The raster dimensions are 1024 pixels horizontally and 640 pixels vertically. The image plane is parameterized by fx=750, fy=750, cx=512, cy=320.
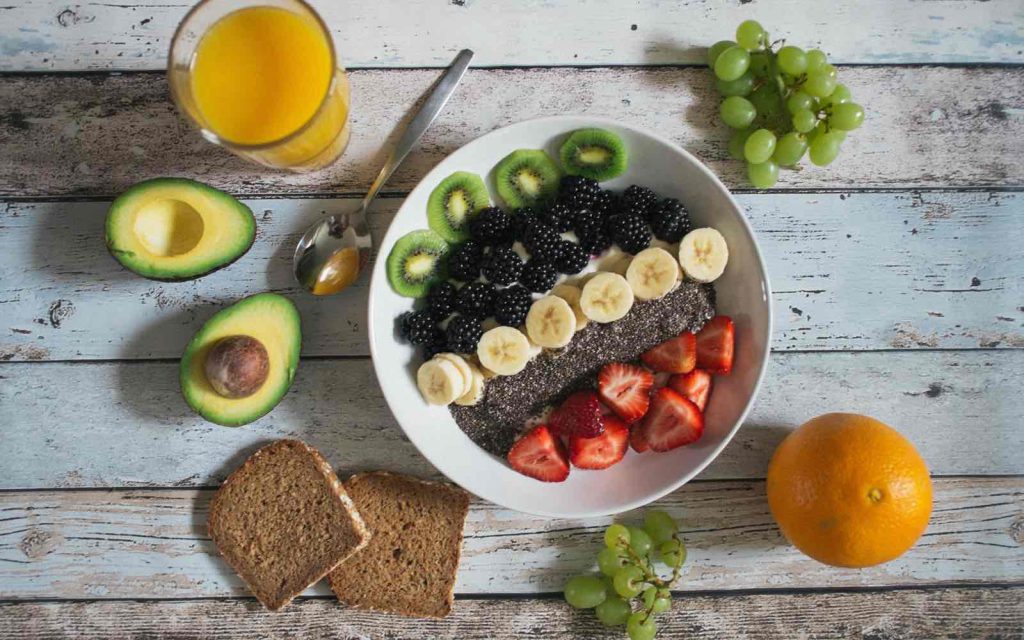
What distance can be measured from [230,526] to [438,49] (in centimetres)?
101

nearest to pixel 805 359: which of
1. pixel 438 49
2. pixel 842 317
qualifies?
pixel 842 317

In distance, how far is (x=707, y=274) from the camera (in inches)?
53.5

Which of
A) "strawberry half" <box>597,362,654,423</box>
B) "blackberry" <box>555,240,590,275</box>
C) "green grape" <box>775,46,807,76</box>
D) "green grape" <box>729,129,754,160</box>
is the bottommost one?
"strawberry half" <box>597,362,654,423</box>

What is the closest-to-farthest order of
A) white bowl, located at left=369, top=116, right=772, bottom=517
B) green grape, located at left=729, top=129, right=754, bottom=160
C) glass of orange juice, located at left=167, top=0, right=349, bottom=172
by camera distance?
glass of orange juice, located at left=167, top=0, right=349, bottom=172 → white bowl, located at left=369, top=116, right=772, bottom=517 → green grape, located at left=729, top=129, right=754, bottom=160

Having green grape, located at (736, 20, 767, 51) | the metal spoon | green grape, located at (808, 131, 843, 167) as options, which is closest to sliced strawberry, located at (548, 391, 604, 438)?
the metal spoon

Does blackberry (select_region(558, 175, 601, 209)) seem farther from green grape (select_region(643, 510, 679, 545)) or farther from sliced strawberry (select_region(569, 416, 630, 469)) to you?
green grape (select_region(643, 510, 679, 545))

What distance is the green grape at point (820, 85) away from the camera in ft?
4.42

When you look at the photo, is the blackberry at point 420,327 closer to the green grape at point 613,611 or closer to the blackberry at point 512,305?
the blackberry at point 512,305

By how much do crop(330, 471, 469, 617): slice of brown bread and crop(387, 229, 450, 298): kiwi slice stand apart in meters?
0.37

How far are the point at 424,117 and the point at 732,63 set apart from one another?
574 mm

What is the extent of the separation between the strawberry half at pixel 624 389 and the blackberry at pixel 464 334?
0.24 metres

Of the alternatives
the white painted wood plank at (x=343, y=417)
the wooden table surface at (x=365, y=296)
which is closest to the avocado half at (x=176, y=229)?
the wooden table surface at (x=365, y=296)

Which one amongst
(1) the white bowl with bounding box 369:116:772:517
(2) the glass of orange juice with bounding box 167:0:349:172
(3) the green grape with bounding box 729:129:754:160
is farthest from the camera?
(3) the green grape with bounding box 729:129:754:160

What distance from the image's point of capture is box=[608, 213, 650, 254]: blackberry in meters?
1.34
